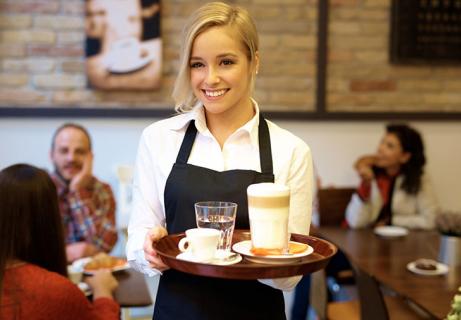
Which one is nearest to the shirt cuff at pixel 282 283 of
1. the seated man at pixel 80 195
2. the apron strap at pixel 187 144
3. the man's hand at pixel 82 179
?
the apron strap at pixel 187 144

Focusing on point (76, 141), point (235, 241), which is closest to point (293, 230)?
point (235, 241)

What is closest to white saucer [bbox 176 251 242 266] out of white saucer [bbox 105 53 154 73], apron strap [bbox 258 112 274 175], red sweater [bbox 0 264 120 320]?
apron strap [bbox 258 112 274 175]

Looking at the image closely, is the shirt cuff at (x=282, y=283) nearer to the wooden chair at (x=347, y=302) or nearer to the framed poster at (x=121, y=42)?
the wooden chair at (x=347, y=302)

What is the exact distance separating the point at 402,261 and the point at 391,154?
118 cm

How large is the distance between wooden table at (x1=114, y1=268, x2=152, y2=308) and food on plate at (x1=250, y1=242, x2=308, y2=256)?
111cm

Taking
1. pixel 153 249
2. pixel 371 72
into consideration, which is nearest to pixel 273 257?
pixel 153 249

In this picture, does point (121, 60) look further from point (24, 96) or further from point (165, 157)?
point (165, 157)

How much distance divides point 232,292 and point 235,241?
146mm

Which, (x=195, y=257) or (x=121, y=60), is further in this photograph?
(x=121, y=60)

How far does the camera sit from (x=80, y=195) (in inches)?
130

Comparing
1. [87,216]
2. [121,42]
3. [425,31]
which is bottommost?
[87,216]

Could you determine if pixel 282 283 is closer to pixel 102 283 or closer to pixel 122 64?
pixel 102 283

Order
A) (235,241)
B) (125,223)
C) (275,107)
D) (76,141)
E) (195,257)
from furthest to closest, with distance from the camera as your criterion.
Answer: (275,107) → (125,223) → (76,141) → (235,241) → (195,257)

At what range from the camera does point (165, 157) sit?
5.33 feet
